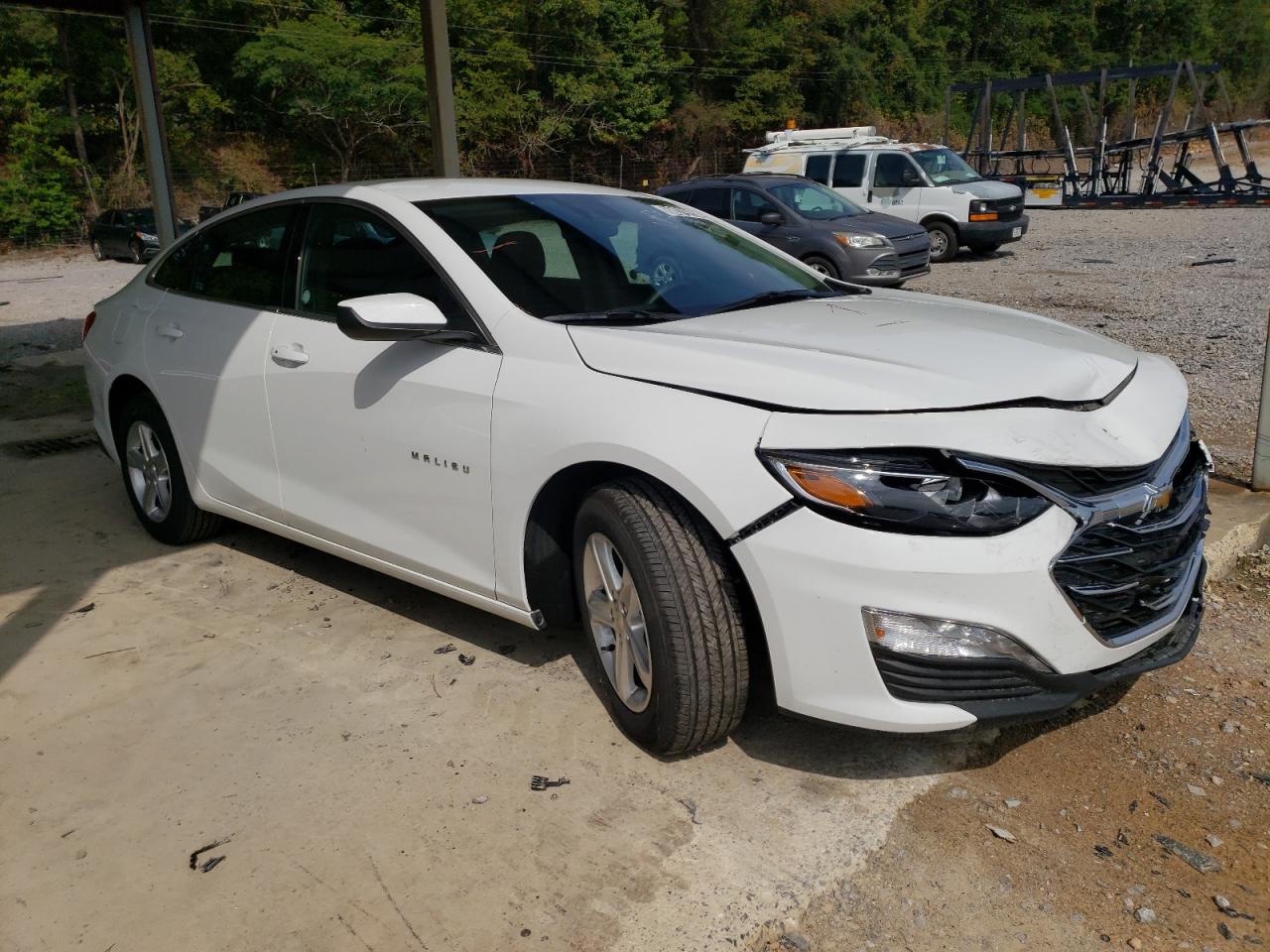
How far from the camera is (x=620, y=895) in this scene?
255 cm

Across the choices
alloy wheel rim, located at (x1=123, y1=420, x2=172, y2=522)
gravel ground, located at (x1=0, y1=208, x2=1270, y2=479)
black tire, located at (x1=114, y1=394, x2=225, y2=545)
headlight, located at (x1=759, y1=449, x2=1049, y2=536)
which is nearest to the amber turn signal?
headlight, located at (x1=759, y1=449, x2=1049, y2=536)

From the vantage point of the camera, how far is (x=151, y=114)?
8.73m

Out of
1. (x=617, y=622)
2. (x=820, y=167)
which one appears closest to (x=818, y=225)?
(x=820, y=167)

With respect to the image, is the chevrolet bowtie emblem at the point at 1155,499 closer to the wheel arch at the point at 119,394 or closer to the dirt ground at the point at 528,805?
the dirt ground at the point at 528,805

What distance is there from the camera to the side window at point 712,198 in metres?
14.4

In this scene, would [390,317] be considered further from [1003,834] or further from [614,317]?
[1003,834]

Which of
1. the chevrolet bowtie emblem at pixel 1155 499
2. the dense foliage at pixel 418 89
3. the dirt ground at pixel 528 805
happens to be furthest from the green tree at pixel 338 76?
the chevrolet bowtie emblem at pixel 1155 499

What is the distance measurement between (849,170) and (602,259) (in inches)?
607

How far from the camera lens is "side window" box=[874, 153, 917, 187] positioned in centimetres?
1770

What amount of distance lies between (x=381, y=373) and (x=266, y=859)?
1.55 metres

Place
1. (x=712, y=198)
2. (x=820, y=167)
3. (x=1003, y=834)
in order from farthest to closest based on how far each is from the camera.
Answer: (x=820, y=167), (x=712, y=198), (x=1003, y=834)

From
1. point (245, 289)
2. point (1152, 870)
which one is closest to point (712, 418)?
point (1152, 870)

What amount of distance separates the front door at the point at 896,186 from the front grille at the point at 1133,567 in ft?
50.9

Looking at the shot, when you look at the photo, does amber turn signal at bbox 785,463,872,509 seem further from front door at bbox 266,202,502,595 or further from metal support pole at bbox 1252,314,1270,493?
metal support pole at bbox 1252,314,1270,493
